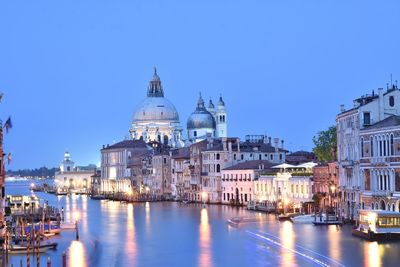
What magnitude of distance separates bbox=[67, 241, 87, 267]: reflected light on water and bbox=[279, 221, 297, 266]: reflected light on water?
7.32m

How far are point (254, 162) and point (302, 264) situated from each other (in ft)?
154

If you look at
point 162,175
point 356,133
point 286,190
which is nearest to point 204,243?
point 356,133

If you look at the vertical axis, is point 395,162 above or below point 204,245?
above

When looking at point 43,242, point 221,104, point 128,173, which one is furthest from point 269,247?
point 221,104

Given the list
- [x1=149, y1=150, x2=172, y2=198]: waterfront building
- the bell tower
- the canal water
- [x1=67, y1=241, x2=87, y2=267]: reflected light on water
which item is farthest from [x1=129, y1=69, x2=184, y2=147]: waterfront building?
[x1=67, y1=241, x2=87, y2=267]: reflected light on water

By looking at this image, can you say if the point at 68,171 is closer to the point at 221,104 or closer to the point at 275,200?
the point at 221,104

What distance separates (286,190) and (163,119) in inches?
2928

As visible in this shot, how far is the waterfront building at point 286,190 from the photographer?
6531 cm

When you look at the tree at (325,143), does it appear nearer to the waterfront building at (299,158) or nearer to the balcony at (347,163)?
the waterfront building at (299,158)

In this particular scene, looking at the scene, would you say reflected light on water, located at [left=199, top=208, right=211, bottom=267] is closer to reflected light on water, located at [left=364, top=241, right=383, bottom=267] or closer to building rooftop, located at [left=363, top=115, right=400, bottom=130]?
reflected light on water, located at [left=364, top=241, right=383, bottom=267]

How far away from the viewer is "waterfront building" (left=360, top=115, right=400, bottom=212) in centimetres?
4531

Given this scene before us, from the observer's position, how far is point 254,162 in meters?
81.5

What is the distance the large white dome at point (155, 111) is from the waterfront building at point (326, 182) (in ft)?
266

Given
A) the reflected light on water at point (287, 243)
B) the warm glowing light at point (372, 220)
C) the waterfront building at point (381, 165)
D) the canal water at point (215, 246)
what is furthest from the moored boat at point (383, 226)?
the waterfront building at point (381, 165)
